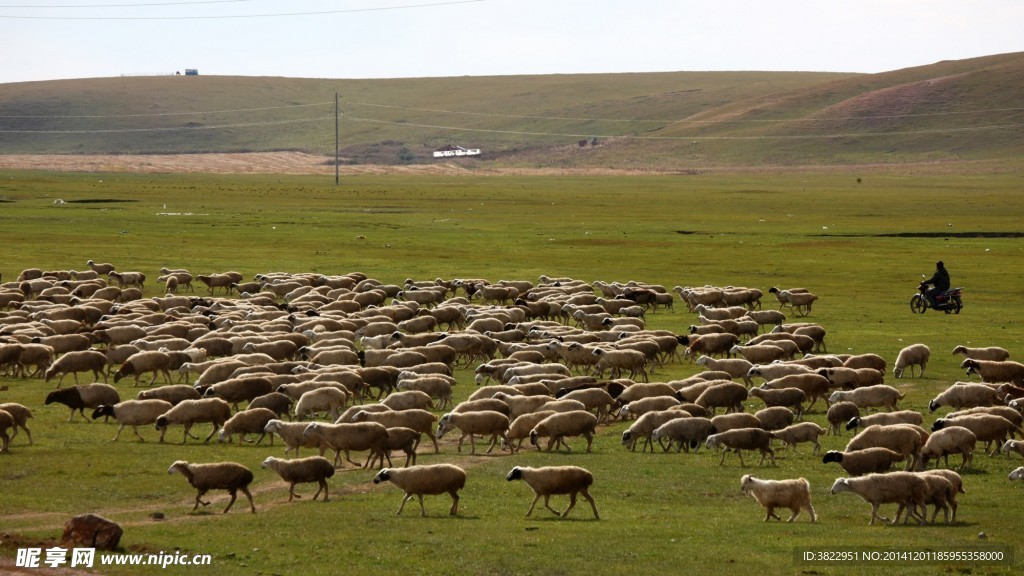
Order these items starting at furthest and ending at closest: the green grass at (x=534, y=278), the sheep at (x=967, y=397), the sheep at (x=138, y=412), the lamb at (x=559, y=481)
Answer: the sheep at (x=967, y=397), the sheep at (x=138, y=412), the lamb at (x=559, y=481), the green grass at (x=534, y=278)

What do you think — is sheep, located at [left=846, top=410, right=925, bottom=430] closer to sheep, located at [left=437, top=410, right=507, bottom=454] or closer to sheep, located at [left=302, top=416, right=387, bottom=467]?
sheep, located at [left=437, top=410, right=507, bottom=454]

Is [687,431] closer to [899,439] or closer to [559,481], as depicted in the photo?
[899,439]

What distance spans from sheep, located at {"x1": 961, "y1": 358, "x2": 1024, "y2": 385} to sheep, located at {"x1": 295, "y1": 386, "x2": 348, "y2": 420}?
12.9 metres

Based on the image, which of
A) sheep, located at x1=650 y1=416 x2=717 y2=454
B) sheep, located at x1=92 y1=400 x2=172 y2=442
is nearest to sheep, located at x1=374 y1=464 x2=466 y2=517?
sheep, located at x1=650 y1=416 x2=717 y2=454

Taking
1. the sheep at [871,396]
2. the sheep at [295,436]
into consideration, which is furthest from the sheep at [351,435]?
the sheep at [871,396]

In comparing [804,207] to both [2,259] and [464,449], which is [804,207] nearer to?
[2,259]

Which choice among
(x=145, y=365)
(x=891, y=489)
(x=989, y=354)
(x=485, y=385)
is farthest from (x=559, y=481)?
(x=989, y=354)

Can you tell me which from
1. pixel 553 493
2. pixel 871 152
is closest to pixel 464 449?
pixel 553 493

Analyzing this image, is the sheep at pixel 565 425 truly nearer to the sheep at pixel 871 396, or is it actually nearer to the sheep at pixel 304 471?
the sheep at pixel 304 471

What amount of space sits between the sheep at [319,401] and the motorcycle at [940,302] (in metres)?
22.6

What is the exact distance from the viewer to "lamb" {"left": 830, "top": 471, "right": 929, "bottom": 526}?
48.0ft

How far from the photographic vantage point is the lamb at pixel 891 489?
14617 mm

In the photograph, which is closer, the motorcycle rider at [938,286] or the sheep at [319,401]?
the sheep at [319,401]

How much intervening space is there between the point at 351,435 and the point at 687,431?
5762 millimetres
